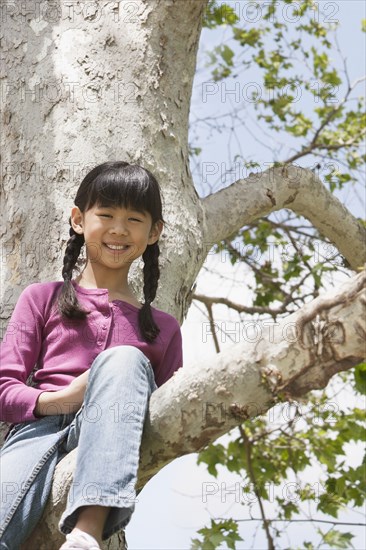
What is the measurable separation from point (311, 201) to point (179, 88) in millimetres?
1177

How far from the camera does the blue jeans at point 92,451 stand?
7.48 feet

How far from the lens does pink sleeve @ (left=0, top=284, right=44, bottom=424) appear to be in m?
2.66

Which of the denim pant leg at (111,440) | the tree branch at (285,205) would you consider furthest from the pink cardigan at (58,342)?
the tree branch at (285,205)

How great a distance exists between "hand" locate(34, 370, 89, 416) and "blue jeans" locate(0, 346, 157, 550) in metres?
0.03

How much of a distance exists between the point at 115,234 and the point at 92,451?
2.91ft

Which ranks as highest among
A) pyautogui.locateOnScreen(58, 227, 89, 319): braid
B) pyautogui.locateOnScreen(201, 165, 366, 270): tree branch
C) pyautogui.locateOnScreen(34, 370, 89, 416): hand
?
pyautogui.locateOnScreen(201, 165, 366, 270): tree branch

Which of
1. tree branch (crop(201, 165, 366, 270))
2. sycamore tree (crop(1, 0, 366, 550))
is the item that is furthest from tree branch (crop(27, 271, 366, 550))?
tree branch (crop(201, 165, 366, 270))

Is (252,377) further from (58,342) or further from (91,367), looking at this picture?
(58,342)

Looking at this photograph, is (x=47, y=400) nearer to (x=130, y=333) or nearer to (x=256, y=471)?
(x=130, y=333)

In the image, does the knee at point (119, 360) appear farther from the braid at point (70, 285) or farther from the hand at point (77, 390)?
the braid at point (70, 285)

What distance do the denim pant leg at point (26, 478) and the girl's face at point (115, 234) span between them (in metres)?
0.61

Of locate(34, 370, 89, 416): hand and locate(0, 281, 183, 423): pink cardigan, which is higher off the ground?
locate(0, 281, 183, 423): pink cardigan

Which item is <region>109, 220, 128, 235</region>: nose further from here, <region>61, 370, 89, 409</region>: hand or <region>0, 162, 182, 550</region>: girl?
<region>61, 370, 89, 409</region>: hand

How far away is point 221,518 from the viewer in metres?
5.37
